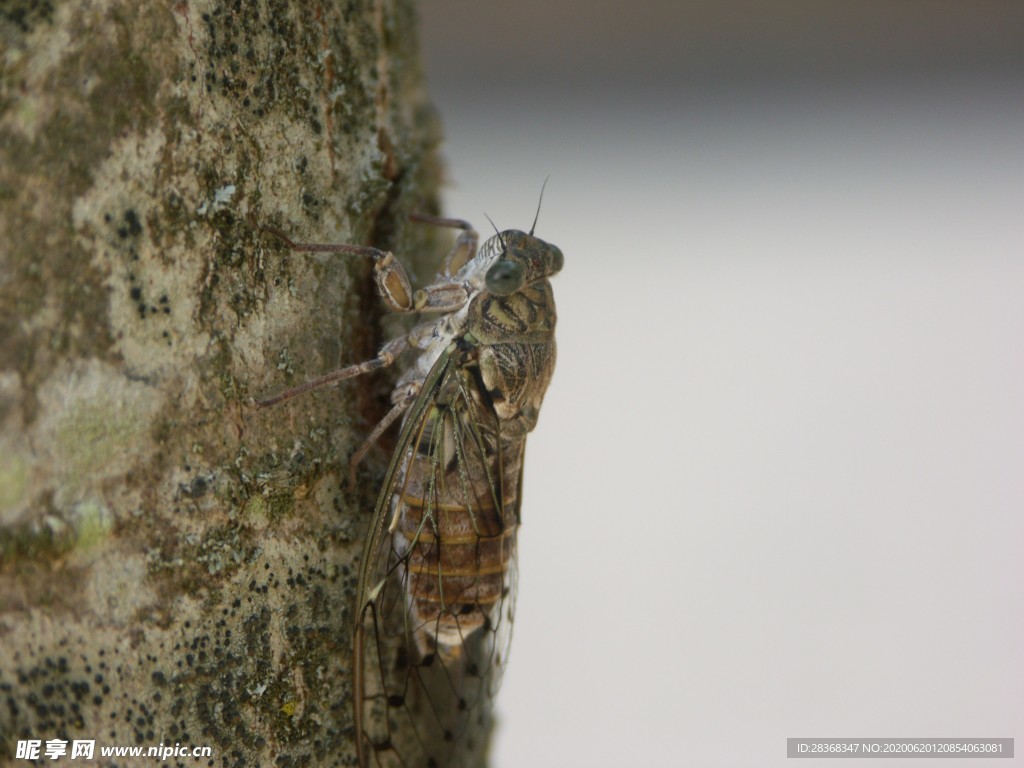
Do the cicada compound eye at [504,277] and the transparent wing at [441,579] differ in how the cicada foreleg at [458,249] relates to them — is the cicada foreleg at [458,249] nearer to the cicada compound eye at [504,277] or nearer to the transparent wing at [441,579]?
the cicada compound eye at [504,277]

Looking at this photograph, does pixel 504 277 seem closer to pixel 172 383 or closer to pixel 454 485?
pixel 454 485

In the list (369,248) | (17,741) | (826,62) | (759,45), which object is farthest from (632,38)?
(17,741)

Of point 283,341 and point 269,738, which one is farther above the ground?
point 283,341

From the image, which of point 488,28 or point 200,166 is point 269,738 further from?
point 488,28

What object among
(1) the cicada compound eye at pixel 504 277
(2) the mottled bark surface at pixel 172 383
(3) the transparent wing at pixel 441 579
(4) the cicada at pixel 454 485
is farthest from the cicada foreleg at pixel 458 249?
(2) the mottled bark surface at pixel 172 383

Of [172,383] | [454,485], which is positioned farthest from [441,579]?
[172,383]

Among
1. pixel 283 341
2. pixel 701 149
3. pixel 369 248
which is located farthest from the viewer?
pixel 701 149
